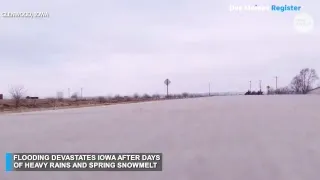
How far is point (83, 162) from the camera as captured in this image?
456cm

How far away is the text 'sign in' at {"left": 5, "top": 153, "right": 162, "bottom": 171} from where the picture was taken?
4.39 metres

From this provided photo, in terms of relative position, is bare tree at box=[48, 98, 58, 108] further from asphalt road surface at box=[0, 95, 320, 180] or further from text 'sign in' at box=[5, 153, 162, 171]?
text 'sign in' at box=[5, 153, 162, 171]

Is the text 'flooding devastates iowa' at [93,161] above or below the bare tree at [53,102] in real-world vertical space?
above

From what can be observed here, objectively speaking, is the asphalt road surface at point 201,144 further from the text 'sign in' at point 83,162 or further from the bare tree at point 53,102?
the bare tree at point 53,102

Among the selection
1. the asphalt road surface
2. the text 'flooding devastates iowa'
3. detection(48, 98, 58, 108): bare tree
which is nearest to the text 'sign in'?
the text 'flooding devastates iowa'

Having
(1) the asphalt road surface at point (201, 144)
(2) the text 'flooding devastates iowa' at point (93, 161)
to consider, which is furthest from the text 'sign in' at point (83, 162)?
(1) the asphalt road surface at point (201, 144)

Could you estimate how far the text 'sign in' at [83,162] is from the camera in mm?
4391

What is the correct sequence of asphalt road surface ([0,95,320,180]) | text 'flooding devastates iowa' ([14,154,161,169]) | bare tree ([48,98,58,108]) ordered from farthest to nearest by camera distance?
bare tree ([48,98,58,108]) < text 'flooding devastates iowa' ([14,154,161,169]) < asphalt road surface ([0,95,320,180])

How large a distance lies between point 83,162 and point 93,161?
0.15 meters

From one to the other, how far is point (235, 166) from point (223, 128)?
2.36m

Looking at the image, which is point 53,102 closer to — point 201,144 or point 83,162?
point 201,144

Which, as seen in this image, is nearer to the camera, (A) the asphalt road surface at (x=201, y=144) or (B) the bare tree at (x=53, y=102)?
(A) the asphalt road surface at (x=201, y=144)

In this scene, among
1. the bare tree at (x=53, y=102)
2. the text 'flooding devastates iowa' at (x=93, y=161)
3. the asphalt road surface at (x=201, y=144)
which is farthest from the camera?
the bare tree at (x=53, y=102)

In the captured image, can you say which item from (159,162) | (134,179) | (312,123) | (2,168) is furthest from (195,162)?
(312,123)
